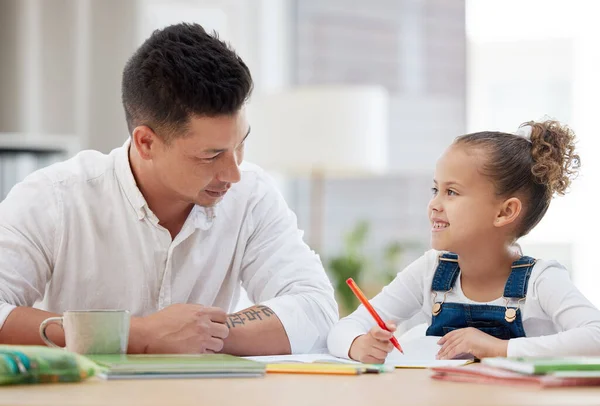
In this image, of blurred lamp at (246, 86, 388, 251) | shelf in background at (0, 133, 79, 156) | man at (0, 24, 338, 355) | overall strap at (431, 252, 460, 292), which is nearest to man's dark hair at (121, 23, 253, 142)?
man at (0, 24, 338, 355)

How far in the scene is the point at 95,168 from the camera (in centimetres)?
193

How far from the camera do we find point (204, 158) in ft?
5.83

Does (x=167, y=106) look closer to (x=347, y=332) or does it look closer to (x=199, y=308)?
(x=199, y=308)

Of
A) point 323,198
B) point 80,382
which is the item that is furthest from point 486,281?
point 323,198

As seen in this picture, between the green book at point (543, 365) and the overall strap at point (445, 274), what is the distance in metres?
0.55

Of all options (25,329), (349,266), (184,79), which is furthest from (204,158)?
(349,266)

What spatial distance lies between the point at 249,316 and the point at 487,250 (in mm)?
452

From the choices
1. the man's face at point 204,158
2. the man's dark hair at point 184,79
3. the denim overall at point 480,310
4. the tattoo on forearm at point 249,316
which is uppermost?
the man's dark hair at point 184,79

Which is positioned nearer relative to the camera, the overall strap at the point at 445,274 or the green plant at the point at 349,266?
the overall strap at the point at 445,274

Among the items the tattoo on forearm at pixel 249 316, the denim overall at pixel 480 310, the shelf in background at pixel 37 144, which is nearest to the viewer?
the denim overall at pixel 480 310

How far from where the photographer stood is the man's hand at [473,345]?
1.40 meters

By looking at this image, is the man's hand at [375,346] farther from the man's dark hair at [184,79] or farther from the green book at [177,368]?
the man's dark hair at [184,79]

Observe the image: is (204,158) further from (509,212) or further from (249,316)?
(509,212)

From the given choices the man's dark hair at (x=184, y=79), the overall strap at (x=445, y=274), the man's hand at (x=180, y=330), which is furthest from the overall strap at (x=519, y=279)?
the man's dark hair at (x=184, y=79)
